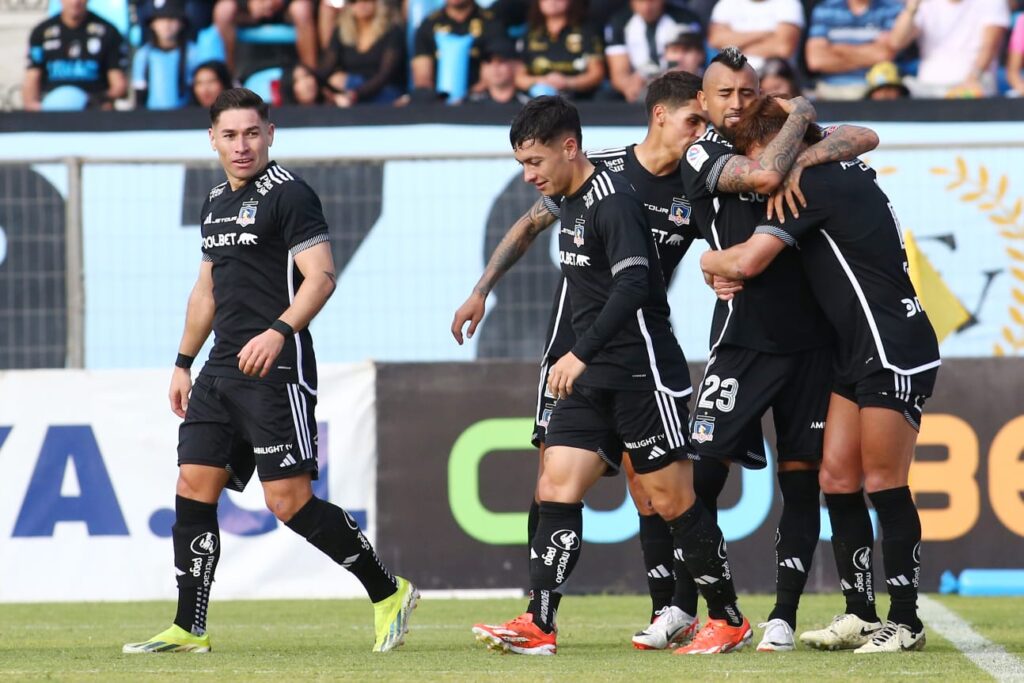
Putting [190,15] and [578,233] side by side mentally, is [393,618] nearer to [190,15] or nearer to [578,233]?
[578,233]

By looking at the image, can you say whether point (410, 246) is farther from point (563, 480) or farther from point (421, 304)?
point (563, 480)

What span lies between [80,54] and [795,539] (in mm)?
9037

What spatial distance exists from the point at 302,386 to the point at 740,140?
6.38 ft

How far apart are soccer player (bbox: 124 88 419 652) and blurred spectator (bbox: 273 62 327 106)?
21.7 ft

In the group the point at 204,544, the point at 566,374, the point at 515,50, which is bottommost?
the point at 204,544

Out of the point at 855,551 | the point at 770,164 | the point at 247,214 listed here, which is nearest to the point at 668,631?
the point at 855,551

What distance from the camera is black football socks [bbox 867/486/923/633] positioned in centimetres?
609

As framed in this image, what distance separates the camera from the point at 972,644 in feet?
21.4

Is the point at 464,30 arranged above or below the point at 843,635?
above

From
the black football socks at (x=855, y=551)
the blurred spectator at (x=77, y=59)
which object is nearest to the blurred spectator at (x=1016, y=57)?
the blurred spectator at (x=77, y=59)

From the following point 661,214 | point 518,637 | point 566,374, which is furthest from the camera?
point 661,214

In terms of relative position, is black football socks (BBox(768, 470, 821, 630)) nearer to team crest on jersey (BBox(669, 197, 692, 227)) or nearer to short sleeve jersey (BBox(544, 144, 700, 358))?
short sleeve jersey (BBox(544, 144, 700, 358))

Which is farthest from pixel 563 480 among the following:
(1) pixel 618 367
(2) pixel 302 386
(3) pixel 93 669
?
(3) pixel 93 669

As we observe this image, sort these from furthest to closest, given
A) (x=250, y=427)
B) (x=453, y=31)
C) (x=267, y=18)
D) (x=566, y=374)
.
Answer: (x=267, y=18), (x=453, y=31), (x=250, y=427), (x=566, y=374)
